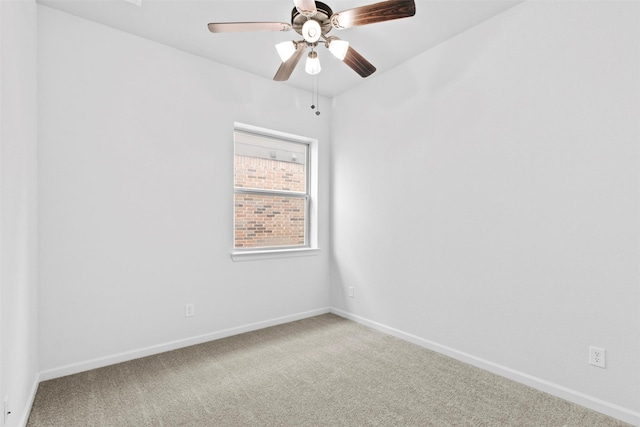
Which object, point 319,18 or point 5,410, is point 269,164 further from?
point 5,410

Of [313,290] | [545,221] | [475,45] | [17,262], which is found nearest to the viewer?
[17,262]

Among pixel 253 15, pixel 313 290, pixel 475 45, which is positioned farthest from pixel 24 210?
pixel 475 45

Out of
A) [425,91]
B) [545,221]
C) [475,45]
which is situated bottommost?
[545,221]

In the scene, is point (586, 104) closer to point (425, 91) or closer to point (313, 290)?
point (425, 91)

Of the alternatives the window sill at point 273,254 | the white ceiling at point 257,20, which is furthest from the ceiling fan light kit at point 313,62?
the window sill at point 273,254

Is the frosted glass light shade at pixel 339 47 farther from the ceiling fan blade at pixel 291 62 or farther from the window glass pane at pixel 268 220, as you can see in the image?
the window glass pane at pixel 268 220

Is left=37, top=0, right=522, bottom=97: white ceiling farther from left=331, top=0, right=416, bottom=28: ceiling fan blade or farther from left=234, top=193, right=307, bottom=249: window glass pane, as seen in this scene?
left=234, top=193, right=307, bottom=249: window glass pane

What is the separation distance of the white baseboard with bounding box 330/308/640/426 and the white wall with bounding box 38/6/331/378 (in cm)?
163

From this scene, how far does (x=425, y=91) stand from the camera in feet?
10.0

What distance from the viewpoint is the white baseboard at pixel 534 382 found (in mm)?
1942

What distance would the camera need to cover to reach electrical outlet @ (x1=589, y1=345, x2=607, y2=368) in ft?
6.58

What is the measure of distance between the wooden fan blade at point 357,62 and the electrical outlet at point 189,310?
2.51 metres

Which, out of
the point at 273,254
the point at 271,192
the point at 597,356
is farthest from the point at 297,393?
the point at 271,192

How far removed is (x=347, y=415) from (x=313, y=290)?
2.05 meters
